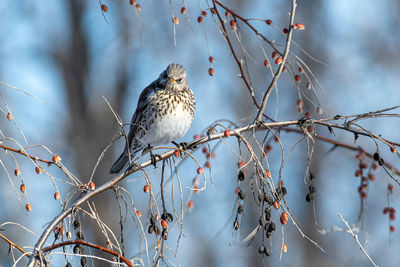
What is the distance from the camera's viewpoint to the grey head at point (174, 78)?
476cm

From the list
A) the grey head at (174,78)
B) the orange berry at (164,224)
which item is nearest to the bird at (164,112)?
the grey head at (174,78)

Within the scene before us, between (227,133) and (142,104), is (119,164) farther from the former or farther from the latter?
(227,133)

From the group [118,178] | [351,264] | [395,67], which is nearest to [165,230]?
[118,178]

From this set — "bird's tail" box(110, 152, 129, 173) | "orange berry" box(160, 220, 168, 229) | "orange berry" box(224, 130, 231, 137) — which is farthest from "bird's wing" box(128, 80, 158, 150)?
"orange berry" box(160, 220, 168, 229)

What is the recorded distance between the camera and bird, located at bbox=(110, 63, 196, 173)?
15.1 feet

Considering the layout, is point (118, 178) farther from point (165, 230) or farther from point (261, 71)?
point (261, 71)

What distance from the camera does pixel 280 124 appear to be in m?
2.75

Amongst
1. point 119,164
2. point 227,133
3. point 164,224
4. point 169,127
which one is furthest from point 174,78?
point 164,224

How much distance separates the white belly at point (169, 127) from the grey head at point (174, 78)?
228 millimetres

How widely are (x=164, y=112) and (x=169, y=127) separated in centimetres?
14

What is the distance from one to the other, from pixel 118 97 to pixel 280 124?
9.73 meters

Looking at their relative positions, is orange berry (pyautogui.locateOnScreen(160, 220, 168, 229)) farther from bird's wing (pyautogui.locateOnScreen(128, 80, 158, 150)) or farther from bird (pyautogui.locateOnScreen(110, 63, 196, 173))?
bird's wing (pyautogui.locateOnScreen(128, 80, 158, 150))

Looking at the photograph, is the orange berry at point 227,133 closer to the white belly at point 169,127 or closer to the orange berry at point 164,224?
the orange berry at point 164,224

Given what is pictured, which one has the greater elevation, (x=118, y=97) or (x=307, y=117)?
(x=118, y=97)
